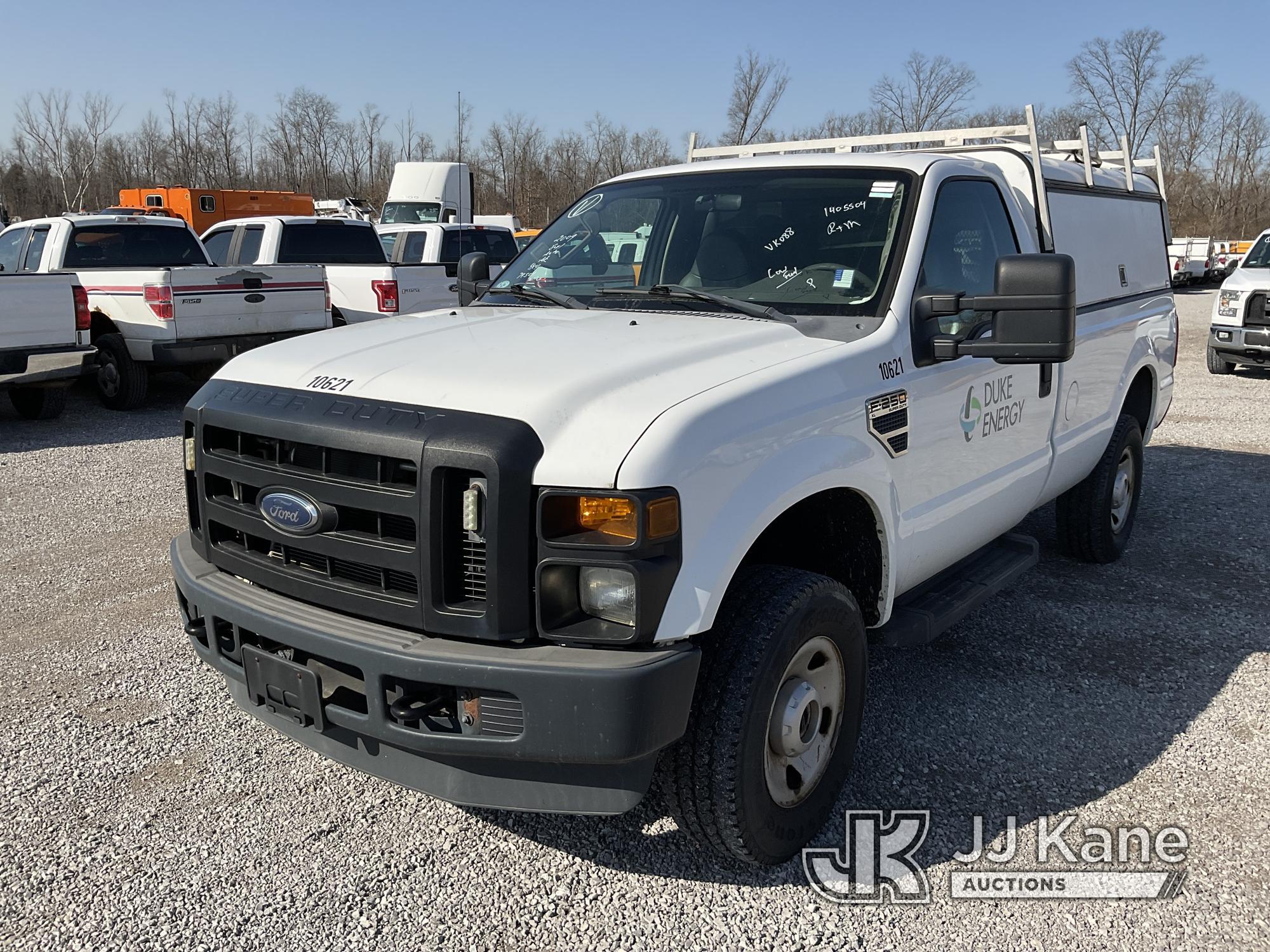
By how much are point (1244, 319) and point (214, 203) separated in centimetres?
2469

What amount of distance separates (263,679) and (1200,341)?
64.9 ft

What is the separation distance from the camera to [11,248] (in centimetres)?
1222

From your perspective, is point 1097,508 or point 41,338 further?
point 41,338

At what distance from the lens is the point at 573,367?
2.91 m

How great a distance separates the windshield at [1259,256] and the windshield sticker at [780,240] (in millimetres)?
12645

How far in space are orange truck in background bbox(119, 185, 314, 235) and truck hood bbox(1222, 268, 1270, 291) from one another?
2304 centimetres

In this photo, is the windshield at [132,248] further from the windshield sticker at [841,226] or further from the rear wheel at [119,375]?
the windshield sticker at [841,226]

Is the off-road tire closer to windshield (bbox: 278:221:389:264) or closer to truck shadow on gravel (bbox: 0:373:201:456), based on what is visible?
truck shadow on gravel (bbox: 0:373:201:456)

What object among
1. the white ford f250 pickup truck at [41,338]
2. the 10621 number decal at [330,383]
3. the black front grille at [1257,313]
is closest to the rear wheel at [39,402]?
the white ford f250 pickup truck at [41,338]

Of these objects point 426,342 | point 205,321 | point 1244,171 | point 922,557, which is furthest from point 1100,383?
point 1244,171

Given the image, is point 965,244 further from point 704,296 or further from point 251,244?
point 251,244

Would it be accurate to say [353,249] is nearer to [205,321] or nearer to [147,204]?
[205,321]

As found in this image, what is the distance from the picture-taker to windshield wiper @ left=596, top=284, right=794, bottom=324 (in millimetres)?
3529

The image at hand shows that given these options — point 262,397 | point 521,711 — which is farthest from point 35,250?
point 521,711
